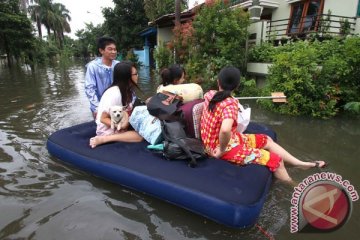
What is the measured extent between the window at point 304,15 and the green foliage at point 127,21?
15756 millimetres

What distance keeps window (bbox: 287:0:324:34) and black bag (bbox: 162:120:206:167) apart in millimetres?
10268

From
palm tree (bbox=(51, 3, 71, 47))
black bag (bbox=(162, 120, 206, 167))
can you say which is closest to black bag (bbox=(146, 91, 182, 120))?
black bag (bbox=(162, 120, 206, 167))

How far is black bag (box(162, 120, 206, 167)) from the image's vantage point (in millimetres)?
3340

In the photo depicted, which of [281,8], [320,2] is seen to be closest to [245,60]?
[320,2]

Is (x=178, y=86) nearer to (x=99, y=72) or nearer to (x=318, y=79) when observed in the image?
(x=99, y=72)

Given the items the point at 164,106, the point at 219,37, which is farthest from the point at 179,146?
the point at 219,37

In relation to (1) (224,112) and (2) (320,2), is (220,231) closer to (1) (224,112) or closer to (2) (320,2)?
(1) (224,112)

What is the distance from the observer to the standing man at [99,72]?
4691mm

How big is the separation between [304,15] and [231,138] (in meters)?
11.3

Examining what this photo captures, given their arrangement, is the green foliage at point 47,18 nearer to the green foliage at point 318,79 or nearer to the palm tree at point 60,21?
the palm tree at point 60,21

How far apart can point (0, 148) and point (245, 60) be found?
7.46 metres

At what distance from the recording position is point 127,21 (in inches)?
1036

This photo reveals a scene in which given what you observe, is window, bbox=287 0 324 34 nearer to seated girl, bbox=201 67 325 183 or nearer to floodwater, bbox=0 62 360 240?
floodwater, bbox=0 62 360 240

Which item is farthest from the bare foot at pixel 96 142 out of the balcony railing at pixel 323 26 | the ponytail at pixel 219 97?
the balcony railing at pixel 323 26
